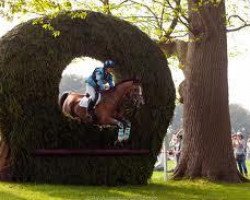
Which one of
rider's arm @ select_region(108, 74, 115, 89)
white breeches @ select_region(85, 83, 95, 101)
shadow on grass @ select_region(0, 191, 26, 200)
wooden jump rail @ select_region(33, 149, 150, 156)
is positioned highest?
rider's arm @ select_region(108, 74, 115, 89)

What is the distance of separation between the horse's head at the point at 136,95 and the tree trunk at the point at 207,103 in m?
3.30

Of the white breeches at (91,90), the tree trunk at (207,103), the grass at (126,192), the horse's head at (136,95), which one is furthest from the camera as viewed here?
the tree trunk at (207,103)

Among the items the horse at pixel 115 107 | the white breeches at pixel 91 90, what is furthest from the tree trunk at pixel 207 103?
the white breeches at pixel 91 90

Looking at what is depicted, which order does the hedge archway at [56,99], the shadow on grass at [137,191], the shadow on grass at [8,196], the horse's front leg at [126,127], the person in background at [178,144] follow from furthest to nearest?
the person in background at [178,144]
the horse's front leg at [126,127]
the hedge archway at [56,99]
the shadow on grass at [137,191]
the shadow on grass at [8,196]

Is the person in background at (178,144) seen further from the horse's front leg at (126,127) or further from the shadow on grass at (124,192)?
the horse's front leg at (126,127)

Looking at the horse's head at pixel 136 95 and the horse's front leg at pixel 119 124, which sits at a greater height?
A: the horse's head at pixel 136 95

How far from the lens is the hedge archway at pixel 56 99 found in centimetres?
1444

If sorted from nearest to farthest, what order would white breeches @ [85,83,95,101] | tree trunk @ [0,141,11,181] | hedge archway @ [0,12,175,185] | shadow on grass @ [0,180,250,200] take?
shadow on grass @ [0,180,250,200], hedge archway @ [0,12,175,185], white breeches @ [85,83,95,101], tree trunk @ [0,141,11,181]

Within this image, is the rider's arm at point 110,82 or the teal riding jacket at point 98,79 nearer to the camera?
the teal riding jacket at point 98,79

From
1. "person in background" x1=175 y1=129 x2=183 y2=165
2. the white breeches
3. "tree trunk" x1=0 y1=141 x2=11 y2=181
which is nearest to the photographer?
the white breeches

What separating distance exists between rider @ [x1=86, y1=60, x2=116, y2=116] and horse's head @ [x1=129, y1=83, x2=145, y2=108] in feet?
1.68

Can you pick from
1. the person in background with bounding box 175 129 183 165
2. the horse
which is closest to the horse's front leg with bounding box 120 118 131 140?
the horse

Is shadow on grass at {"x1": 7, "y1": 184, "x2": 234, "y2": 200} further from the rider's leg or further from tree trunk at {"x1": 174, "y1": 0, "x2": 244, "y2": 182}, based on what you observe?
tree trunk at {"x1": 174, "y1": 0, "x2": 244, "y2": 182}

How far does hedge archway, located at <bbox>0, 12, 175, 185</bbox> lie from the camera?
1444 centimetres
